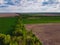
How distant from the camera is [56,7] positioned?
475cm

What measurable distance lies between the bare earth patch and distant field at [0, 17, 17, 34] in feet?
1.32

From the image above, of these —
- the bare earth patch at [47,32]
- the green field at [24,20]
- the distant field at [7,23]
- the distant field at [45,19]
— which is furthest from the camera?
the distant field at [45,19]

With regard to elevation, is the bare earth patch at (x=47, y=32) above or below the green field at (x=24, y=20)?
below

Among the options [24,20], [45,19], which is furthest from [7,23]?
[45,19]

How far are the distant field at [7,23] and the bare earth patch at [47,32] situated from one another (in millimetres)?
402

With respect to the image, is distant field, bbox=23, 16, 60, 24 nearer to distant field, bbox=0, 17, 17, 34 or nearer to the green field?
the green field

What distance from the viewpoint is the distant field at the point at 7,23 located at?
4069 millimetres

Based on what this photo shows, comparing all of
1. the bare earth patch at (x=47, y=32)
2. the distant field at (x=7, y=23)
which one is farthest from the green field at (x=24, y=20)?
the bare earth patch at (x=47, y=32)

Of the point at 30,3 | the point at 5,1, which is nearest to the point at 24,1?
the point at 30,3

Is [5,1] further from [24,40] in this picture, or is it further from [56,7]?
[24,40]

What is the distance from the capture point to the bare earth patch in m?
3.60

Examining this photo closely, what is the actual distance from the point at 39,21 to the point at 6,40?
2.17 meters

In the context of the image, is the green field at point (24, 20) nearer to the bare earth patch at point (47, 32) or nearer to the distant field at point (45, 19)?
the distant field at point (45, 19)

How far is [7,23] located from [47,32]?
42.5 inches
